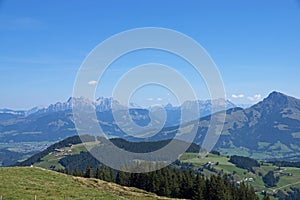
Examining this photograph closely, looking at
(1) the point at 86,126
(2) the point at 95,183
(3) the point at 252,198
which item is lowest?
(3) the point at 252,198

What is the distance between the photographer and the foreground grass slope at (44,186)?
34281 millimetres

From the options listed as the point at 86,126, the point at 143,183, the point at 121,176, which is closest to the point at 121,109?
the point at 86,126

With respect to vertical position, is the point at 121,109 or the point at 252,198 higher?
the point at 121,109

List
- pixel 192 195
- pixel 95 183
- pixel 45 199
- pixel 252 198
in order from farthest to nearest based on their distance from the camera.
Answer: pixel 252 198 < pixel 192 195 < pixel 95 183 < pixel 45 199

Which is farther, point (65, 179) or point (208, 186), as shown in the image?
point (208, 186)

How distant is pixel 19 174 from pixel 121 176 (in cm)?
4168

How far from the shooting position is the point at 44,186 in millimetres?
39812

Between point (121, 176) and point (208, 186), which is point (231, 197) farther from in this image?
point (121, 176)

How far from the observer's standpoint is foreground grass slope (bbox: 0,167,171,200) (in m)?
34.3

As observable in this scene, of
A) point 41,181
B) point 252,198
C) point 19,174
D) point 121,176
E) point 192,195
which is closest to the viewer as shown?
point 41,181

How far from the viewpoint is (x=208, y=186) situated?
231 ft

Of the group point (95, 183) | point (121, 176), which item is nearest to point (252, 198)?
point (121, 176)

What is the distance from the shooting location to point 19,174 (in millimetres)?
46125

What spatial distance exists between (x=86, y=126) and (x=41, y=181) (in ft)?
42.7
